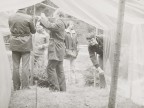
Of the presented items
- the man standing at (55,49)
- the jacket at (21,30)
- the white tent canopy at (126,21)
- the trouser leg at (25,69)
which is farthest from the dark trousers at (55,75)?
the white tent canopy at (126,21)

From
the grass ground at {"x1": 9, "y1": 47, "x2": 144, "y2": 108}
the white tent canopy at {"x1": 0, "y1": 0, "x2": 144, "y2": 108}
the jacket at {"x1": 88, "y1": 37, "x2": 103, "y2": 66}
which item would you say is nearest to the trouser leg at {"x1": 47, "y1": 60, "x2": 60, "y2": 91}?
the grass ground at {"x1": 9, "y1": 47, "x2": 144, "y2": 108}

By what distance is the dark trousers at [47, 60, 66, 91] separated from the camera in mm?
6066

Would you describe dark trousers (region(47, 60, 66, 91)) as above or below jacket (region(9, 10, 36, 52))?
below

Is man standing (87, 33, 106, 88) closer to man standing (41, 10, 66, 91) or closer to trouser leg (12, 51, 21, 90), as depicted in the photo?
man standing (41, 10, 66, 91)

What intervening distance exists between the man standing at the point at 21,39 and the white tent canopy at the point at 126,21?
0.60 metres

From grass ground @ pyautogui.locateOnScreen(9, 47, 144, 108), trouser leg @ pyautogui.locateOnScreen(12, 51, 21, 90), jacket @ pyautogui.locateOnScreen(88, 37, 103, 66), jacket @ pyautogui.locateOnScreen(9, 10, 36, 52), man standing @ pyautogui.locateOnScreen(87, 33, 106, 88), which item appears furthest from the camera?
jacket @ pyautogui.locateOnScreen(88, 37, 103, 66)

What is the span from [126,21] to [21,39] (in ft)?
6.55

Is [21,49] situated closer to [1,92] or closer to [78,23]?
[1,92]

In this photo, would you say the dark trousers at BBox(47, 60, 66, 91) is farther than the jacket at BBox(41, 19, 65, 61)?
Yes

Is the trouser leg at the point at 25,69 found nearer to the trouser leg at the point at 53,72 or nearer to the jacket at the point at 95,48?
the trouser leg at the point at 53,72

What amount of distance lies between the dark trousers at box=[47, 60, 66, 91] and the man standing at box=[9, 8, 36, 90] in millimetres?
507

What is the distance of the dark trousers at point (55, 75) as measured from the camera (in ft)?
19.9

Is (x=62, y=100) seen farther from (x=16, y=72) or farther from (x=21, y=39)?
(x=21, y=39)

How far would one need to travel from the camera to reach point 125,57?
5496mm
